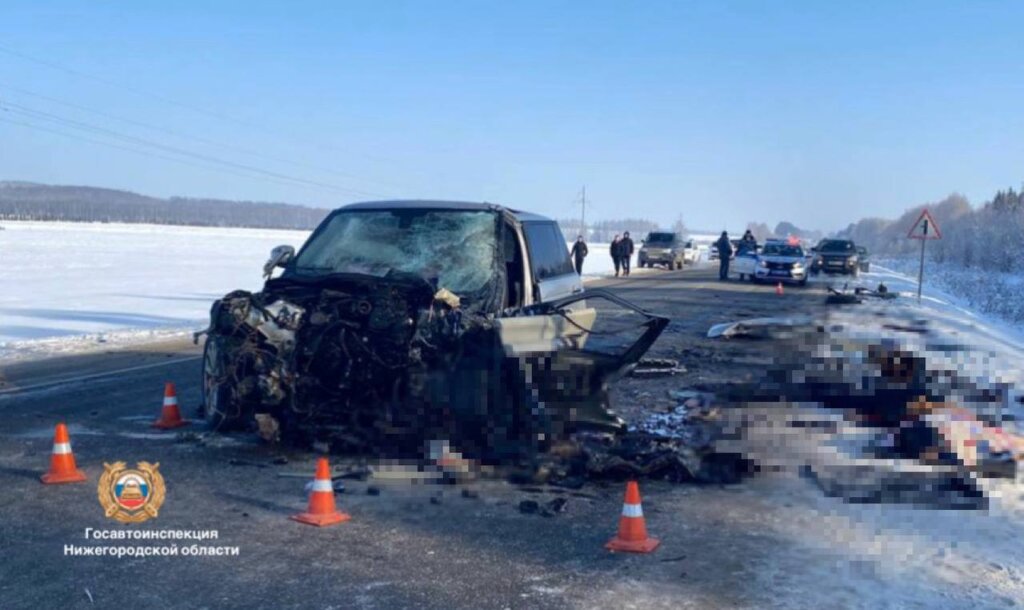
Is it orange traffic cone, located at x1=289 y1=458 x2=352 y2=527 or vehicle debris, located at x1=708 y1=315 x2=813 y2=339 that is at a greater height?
vehicle debris, located at x1=708 y1=315 x2=813 y2=339

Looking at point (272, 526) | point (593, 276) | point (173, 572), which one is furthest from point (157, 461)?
point (593, 276)

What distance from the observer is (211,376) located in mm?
7066

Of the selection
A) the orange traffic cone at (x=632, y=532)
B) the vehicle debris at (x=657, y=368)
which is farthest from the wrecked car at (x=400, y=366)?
the vehicle debris at (x=657, y=368)

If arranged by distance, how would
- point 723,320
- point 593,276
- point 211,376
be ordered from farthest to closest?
point 593,276, point 723,320, point 211,376

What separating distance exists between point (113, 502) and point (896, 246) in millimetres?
126600

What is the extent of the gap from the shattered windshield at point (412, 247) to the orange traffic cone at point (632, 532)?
2.81m

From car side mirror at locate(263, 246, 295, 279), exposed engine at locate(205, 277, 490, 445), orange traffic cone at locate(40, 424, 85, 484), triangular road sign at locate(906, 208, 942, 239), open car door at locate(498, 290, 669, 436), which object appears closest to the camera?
orange traffic cone at locate(40, 424, 85, 484)

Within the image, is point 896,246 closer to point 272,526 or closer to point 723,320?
point 723,320

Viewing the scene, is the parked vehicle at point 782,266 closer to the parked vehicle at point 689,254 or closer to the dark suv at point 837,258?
the dark suv at point 837,258

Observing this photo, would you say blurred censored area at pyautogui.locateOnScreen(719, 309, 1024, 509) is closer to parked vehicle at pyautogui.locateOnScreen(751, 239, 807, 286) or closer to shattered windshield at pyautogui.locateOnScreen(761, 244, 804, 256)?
parked vehicle at pyautogui.locateOnScreen(751, 239, 807, 286)

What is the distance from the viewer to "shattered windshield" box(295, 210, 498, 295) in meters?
7.55

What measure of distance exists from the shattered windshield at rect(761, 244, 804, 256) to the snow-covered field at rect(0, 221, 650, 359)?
735cm

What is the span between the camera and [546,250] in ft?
28.6

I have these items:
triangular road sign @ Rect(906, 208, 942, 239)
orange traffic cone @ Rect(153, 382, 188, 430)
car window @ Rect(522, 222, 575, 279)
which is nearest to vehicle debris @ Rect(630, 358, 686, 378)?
car window @ Rect(522, 222, 575, 279)
